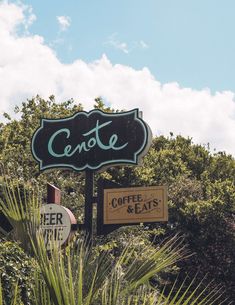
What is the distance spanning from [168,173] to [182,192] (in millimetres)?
1034

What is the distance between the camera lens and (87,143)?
13125 mm

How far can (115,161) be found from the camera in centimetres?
1279

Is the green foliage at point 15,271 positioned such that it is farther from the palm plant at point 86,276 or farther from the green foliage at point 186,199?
the green foliage at point 186,199

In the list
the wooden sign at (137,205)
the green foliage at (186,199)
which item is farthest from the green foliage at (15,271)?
the green foliage at (186,199)

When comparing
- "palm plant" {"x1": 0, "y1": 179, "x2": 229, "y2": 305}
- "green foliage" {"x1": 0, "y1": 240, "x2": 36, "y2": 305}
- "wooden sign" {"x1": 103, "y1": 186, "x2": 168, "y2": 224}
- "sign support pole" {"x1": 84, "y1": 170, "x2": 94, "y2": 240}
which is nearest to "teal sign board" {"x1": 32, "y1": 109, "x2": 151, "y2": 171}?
"sign support pole" {"x1": 84, "y1": 170, "x2": 94, "y2": 240}

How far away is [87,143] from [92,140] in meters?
0.16

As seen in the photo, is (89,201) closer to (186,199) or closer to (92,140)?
(92,140)

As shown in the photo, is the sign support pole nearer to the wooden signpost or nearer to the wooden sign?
the wooden signpost

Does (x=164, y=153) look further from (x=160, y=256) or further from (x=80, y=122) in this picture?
(x=160, y=256)

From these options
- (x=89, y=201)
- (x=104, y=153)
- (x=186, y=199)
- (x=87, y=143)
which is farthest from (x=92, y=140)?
(x=186, y=199)

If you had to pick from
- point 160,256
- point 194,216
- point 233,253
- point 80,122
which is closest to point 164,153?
point 194,216

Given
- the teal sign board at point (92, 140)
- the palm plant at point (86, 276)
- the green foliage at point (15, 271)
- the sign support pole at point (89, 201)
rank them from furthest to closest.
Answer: the teal sign board at point (92, 140), the sign support pole at point (89, 201), the green foliage at point (15, 271), the palm plant at point (86, 276)

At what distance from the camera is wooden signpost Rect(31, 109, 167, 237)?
11.8m

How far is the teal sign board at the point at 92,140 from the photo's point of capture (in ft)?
41.6
